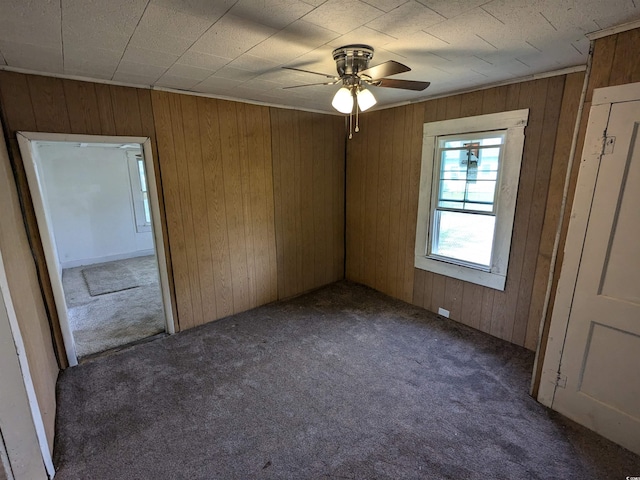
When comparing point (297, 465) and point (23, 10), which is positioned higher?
point (23, 10)

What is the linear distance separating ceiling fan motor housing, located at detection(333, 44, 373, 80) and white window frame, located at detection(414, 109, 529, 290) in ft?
5.00

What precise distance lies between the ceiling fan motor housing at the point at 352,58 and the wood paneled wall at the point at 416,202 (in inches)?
62.2

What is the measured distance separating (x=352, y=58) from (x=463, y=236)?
2.20 metres

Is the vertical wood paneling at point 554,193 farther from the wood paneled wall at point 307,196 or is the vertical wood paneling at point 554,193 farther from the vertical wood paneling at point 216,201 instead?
the vertical wood paneling at point 216,201

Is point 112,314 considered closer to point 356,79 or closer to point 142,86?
point 142,86

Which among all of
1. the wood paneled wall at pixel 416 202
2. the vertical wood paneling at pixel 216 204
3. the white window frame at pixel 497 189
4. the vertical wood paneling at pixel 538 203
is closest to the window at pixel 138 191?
the vertical wood paneling at pixel 216 204

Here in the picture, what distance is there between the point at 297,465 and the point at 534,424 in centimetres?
157

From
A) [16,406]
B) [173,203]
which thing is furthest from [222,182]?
[16,406]

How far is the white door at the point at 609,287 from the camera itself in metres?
1.69

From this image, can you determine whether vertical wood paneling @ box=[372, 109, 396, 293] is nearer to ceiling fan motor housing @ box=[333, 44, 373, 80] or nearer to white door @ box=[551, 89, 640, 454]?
ceiling fan motor housing @ box=[333, 44, 373, 80]

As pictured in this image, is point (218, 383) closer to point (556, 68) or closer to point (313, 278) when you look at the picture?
point (313, 278)

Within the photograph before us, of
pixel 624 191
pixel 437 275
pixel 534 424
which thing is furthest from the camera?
pixel 437 275

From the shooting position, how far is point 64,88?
237 centimetres

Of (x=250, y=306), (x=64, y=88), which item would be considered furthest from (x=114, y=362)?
(x=64, y=88)
